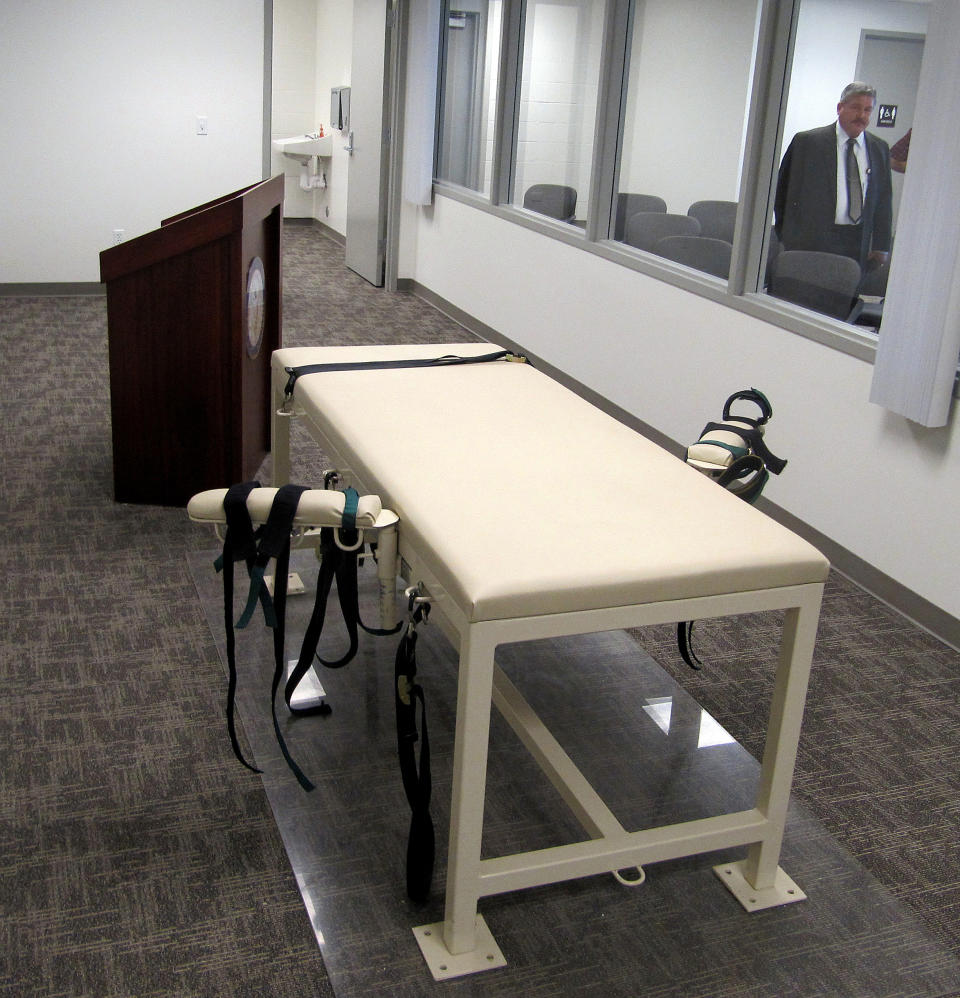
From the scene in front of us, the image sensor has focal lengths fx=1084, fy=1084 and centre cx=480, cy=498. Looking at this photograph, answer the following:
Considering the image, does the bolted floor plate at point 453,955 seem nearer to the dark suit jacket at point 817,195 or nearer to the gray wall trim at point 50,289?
the dark suit jacket at point 817,195

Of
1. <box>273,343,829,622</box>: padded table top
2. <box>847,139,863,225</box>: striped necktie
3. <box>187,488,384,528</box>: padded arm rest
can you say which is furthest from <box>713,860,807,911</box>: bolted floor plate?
<box>847,139,863,225</box>: striped necktie

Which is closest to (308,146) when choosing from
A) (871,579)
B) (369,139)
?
(369,139)

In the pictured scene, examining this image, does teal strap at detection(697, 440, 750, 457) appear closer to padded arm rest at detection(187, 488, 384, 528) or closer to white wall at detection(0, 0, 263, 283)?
padded arm rest at detection(187, 488, 384, 528)

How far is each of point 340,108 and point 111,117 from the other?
2.37 m

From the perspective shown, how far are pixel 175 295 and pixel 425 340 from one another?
2673 mm

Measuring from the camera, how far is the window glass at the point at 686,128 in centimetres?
392

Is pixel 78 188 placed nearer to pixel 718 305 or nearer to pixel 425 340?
pixel 425 340

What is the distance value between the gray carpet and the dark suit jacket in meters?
1.09

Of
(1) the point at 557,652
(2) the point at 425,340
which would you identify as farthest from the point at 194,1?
(1) the point at 557,652

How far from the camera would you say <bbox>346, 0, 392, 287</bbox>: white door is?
679cm

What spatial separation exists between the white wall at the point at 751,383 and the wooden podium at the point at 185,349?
1621 millimetres

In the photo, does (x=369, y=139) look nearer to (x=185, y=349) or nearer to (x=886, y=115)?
(x=185, y=349)

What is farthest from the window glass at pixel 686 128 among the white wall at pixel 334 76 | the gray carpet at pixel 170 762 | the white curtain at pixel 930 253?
the white wall at pixel 334 76

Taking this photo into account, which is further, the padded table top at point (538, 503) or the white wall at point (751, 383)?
the white wall at point (751, 383)
